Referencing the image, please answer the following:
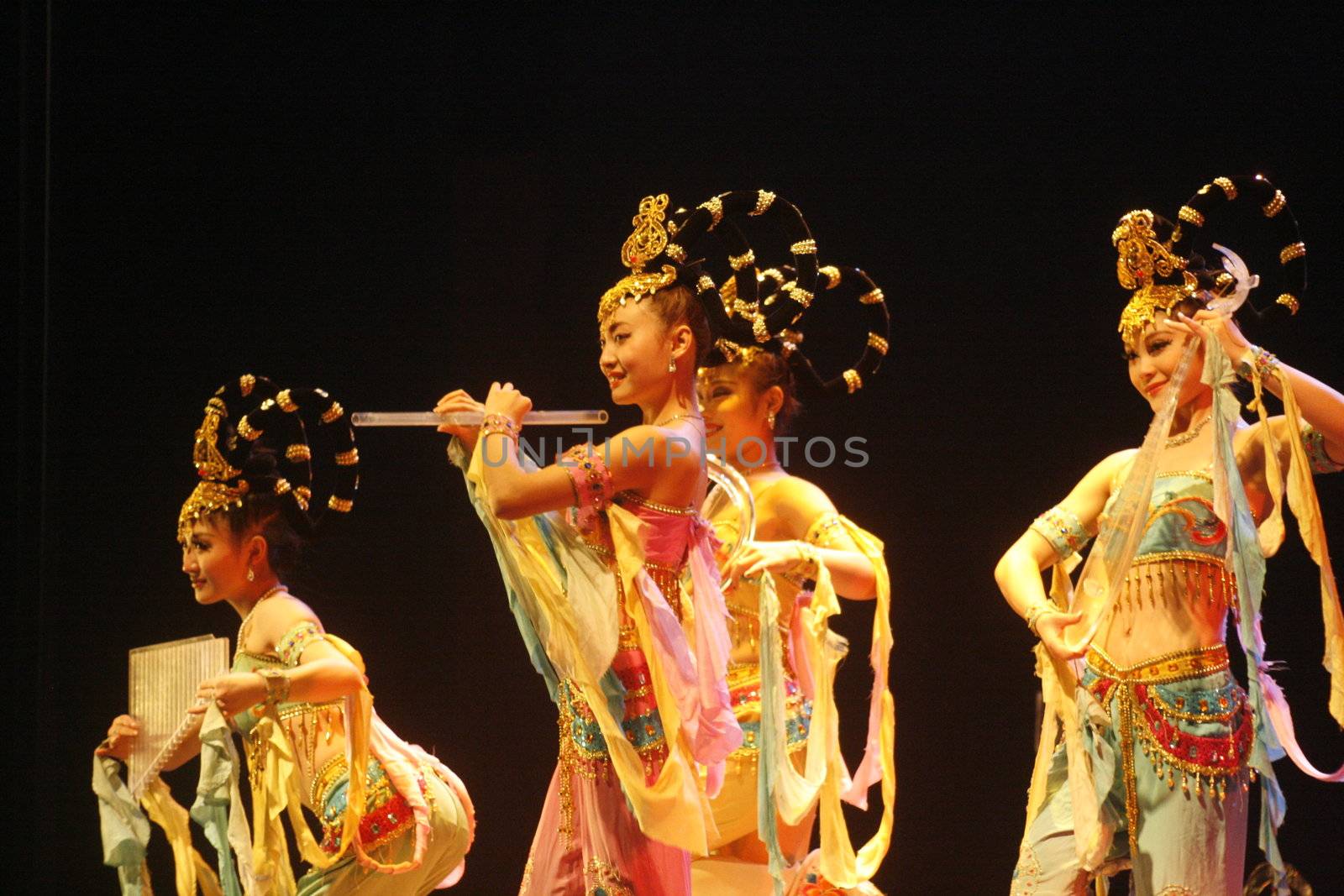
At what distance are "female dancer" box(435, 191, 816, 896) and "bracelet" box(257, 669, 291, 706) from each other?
54cm

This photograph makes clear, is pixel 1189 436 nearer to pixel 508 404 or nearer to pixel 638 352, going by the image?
pixel 638 352

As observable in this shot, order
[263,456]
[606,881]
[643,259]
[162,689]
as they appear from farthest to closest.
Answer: [263,456] < [162,689] < [643,259] < [606,881]

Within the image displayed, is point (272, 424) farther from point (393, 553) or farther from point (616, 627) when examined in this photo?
point (616, 627)

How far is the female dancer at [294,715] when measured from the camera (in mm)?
3160

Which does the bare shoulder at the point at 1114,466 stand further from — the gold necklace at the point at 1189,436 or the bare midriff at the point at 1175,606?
the bare midriff at the point at 1175,606

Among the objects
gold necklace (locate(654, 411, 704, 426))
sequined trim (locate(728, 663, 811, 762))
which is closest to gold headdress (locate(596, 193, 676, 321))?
gold necklace (locate(654, 411, 704, 426))

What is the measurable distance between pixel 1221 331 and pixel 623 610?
1.31 m

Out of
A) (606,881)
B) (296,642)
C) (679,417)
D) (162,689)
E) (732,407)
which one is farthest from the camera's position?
(732,407)

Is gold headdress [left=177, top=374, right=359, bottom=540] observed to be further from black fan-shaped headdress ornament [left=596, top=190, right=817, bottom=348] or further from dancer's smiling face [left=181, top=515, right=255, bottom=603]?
black fan-shaped headdress ornament [left=596, top=190, right=817, bottom=348]

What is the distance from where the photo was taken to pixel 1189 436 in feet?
10.3

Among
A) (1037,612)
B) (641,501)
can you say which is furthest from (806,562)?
(641,501)

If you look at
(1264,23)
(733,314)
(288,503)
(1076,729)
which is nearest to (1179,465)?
(1076,729)

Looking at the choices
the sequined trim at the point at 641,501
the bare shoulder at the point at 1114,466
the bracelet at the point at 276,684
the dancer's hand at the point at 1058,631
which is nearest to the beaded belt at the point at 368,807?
the bracelet at the point at 276,684

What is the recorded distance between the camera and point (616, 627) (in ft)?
9.08
